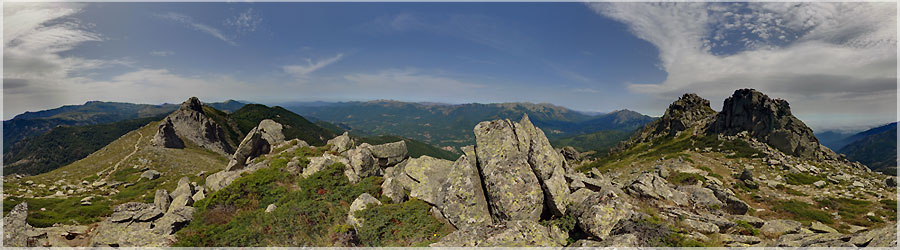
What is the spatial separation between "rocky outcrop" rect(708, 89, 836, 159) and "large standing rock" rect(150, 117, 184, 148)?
14063 centimetres

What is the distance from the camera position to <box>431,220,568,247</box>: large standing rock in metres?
11.6

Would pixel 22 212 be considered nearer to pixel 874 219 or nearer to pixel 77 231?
pixel 77 231

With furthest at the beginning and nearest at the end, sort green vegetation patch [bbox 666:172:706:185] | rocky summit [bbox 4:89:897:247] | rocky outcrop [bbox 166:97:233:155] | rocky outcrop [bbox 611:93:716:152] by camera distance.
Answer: rocky outcrop [bbox 611:93:716:152] < rocky outcrop [bbox 166:97:233:155] < green vegetation patch [bbox 666:172:706:185] < rocky summit [bbox 4:89:897:247]

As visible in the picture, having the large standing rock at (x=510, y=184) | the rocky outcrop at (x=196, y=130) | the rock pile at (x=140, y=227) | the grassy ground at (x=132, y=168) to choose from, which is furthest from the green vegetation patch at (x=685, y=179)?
the rocky outcrop at (x=196, y=130)

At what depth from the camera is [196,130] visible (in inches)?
3361

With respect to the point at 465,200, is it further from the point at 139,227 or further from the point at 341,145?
the point at 341,145

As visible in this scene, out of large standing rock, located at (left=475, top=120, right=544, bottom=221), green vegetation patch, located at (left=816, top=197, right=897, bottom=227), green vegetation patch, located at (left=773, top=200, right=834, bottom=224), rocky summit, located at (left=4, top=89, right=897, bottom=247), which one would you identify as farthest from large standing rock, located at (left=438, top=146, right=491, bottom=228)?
green vegetation patch, located at (left=816, top=197, right=897, bottom=227)

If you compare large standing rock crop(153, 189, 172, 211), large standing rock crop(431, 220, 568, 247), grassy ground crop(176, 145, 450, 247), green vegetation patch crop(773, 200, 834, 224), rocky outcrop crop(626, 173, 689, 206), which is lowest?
green vegetation patch crop(773, 200, 834, 224)

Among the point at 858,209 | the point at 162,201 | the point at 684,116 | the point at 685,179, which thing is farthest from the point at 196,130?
the point at 684,116

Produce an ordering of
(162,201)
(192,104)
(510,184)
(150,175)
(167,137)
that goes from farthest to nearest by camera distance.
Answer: (192,104)
(167,137)
(150,175)
(162,201)
(510,184)

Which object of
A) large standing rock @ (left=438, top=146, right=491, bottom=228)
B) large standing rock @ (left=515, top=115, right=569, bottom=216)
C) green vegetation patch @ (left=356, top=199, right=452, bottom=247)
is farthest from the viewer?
large standing rock @ (left=438, top=146, right=491, bottom=228)

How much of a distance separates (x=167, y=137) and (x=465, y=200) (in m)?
90.4

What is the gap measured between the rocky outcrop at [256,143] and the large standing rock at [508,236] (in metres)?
31.1

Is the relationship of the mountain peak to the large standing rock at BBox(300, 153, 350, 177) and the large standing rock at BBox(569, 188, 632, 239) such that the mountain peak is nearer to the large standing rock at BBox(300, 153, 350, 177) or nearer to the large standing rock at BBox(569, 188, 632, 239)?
the large standing rock at BBox(300, 153, 350, 177)
